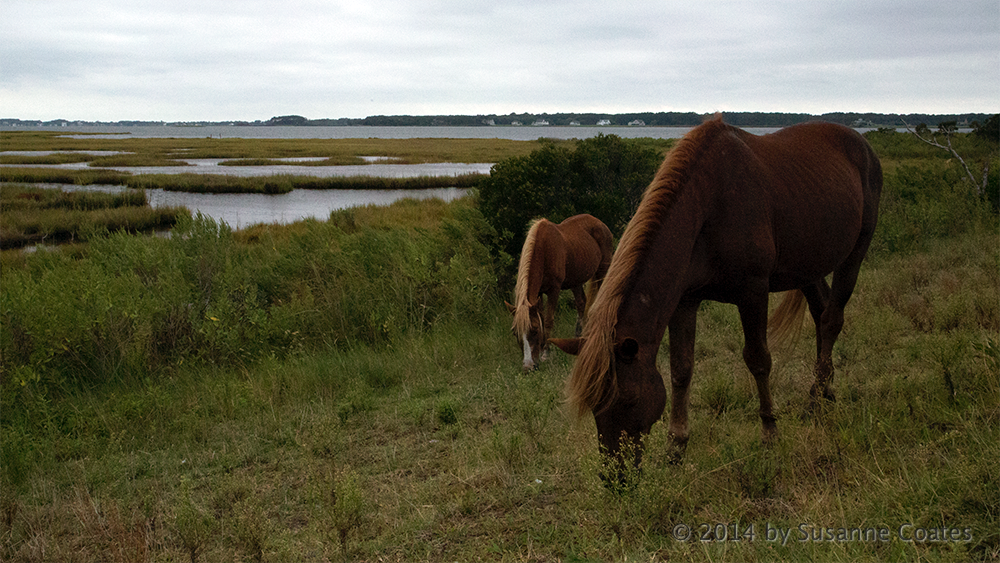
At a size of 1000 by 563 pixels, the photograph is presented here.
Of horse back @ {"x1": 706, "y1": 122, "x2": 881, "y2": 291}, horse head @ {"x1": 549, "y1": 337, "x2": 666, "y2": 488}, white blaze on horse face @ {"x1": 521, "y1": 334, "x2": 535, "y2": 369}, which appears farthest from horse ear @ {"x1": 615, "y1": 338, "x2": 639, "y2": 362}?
white blaze on horse face @ {"x1": 521, "y1": 334, "x2": 535, "y2": 369}

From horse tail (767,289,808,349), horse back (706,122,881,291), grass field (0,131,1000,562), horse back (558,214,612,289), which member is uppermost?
horse back (706,122,881,291)

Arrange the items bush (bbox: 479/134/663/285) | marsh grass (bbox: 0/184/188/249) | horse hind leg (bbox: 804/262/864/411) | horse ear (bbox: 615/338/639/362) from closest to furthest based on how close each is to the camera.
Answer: horse ear (bbox: 615/338/639/362)
horse hind leg (bbox: 804/262/864/411)
bush (bbox: 479/134/663/285)
marsh grass (bbox: 0/184/188/249)

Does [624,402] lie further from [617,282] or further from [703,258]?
[703,258]

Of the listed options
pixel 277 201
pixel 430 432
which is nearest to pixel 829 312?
pixel 430 432

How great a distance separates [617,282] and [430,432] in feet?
8.34

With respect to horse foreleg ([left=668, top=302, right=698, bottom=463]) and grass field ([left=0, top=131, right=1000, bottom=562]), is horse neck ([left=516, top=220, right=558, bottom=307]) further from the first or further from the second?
horse foreleg ([left=668, top=302, right=698, bottom=463])

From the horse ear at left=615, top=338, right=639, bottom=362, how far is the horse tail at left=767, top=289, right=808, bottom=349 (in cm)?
321

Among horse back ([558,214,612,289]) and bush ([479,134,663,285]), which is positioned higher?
bush ([479,134,663,285])

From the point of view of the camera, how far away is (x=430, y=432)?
16.8ft

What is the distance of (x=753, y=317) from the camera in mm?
3844

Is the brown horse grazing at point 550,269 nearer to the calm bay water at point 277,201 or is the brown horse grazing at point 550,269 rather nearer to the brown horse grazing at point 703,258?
the brown horse grazing at point 703,258

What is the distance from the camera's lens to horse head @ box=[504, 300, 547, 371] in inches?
254

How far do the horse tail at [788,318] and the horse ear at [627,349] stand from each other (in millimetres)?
3207

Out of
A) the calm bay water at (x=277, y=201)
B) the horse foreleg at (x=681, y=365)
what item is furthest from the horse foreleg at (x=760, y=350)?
the calm bay water at (x=277, y=201)
